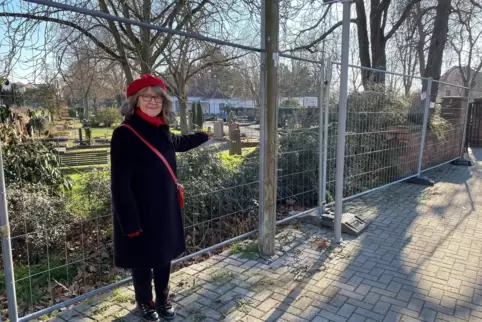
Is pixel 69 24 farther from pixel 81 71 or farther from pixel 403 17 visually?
pixel 403 17

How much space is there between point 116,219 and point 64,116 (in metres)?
1.61

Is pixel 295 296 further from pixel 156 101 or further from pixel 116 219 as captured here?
pixel 156 101

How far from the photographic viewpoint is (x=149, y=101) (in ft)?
8.26

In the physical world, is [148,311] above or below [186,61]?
below

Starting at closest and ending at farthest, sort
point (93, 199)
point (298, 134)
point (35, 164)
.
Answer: point (93, 199) → point (35, 164) → point (298, 134)

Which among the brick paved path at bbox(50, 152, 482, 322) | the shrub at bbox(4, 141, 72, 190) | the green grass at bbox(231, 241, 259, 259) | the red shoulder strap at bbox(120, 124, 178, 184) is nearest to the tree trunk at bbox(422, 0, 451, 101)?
the brick paved path at bbox(50, 152, 482, 322)

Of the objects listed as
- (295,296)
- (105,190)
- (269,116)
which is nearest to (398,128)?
(269,116)

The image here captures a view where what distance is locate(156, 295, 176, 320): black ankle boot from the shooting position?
2795mm

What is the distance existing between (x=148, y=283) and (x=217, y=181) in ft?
7.82

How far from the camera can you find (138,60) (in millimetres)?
5125

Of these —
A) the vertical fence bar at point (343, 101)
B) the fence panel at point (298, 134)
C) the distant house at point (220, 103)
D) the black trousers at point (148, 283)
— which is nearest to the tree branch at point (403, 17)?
the fence panel at point (298, 134)

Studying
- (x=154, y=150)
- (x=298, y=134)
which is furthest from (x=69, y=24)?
(x=298, y=134)

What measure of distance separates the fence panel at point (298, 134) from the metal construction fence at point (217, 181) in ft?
0.06

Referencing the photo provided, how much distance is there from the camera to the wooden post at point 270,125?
3.44m
